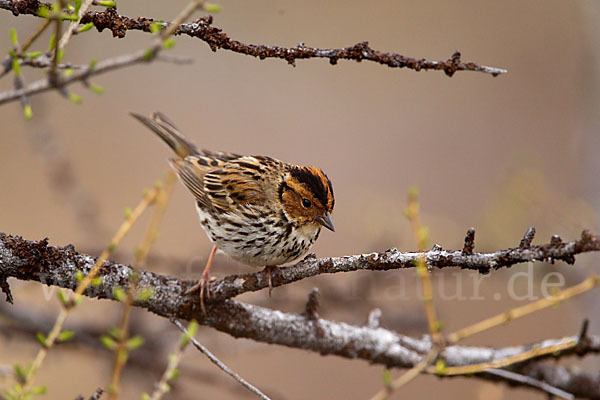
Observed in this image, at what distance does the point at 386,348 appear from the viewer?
3.58 meters

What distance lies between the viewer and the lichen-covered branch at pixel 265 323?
2.72 metres

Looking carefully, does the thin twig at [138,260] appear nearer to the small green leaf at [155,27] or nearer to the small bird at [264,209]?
the small green leaf at [155,27]

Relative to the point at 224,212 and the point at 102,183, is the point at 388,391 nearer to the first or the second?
the point at 224,212

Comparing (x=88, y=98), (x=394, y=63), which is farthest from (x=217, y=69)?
(x=394, y=63)

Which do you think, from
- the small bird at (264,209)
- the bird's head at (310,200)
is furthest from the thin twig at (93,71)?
the bird's head at (310,200)

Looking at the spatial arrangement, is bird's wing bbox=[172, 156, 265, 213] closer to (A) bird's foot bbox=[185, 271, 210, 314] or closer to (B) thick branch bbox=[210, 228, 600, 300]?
(A) bird's foot bbox=[185, 271, 210, 314]

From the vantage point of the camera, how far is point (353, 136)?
10570mm

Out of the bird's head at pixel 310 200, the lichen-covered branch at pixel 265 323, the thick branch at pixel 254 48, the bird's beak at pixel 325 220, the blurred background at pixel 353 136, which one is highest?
the blurred background at pixel 353 136

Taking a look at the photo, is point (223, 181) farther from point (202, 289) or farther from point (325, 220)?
point (202, 289)

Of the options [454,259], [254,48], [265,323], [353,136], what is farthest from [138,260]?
[353,136]

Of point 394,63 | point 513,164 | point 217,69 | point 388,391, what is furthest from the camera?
point 217,69

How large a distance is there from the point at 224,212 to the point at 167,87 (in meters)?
7.32

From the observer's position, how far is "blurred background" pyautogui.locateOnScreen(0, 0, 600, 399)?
5.91 metres

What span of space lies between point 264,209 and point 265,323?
3.50 ft
